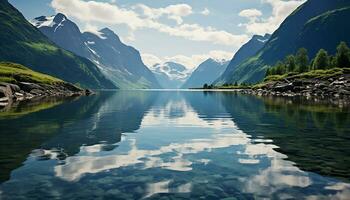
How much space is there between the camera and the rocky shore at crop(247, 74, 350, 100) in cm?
12755

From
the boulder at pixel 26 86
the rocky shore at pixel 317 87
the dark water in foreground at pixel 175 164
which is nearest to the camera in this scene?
the dark water in foreground at pixel 175 164

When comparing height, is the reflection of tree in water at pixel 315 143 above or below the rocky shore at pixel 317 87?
below

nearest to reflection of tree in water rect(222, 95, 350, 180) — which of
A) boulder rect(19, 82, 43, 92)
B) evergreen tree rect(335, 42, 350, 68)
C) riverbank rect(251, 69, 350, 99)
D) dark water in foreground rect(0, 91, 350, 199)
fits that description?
dark water in foreground rect(0, 91, 350, 199)

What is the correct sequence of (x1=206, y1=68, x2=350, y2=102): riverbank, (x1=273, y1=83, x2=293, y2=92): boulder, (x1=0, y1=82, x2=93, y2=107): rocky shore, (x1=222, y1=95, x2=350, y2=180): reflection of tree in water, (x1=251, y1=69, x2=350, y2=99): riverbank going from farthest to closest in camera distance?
1. (x1=273, y1=83, x2=293, y2=92): boulder
2. (x1=251, y1=69, x2=350, y2=99): riverbank
3. (x1=206, y1=68, x2=350, y2=102): riverbank
4. (x1=0, y1=82, x2=93, y2=107): rocky shore
5. (x1=222, y1=95, x2=350, y2=180): reflection of tree in water

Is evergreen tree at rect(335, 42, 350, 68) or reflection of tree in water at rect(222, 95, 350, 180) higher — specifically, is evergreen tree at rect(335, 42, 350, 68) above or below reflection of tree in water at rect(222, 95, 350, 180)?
above

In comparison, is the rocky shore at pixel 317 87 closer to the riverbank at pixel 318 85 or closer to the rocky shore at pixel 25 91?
the riverbank at pixel 318 85

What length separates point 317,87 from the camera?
478ft

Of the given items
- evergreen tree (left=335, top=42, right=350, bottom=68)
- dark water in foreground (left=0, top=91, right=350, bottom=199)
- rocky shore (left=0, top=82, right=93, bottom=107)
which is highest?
evergreen tree (left=335, top=42, right=350, bottom=68)

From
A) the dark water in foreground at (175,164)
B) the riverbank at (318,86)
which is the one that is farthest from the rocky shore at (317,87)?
the dark water in foreground at (175,164)

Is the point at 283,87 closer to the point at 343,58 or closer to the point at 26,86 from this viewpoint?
the point at 343,58

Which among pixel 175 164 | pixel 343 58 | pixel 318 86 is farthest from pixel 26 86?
pixel 343 58

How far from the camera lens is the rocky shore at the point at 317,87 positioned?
12755 centimetres

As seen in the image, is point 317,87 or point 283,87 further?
point 283,87

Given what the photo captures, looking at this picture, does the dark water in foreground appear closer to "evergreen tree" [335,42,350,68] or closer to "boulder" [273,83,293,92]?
"boulder" [273,83,293,92]
